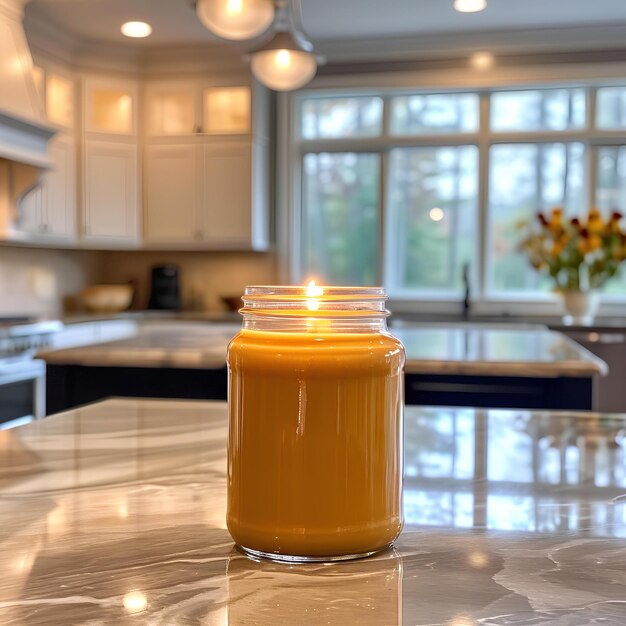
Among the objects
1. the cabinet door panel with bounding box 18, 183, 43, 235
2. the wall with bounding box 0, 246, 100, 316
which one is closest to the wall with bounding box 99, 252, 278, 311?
the wall with bounding box 0, 246, 100, 316

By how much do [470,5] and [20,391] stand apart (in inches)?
120

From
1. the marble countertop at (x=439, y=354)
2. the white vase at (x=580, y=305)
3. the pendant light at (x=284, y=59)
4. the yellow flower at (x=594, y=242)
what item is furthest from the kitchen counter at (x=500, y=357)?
the white vase at (x=580, y=305)

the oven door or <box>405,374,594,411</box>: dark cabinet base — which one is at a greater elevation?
<box>405,374,594,411</box>: dark cabinet base

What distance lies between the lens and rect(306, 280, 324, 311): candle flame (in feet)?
1.97

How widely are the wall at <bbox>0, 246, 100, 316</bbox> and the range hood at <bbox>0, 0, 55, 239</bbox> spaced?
0.69 m

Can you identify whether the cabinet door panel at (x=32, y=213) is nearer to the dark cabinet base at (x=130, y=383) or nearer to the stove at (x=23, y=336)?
the stove at (x=23, y=336)

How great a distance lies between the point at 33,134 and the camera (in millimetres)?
3889

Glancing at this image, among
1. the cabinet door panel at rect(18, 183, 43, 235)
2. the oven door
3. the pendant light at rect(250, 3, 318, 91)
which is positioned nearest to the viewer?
the pendant light at rect(250, 3, 318, 91)

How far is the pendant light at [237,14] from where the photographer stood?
87.4 inches

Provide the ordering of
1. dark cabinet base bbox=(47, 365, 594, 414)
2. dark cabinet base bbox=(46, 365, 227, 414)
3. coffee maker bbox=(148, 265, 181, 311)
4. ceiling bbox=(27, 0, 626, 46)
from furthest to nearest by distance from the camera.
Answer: coffee maker bbox=(148, 265, 181, 311)
ceiling bbox=(27, 0, 626, 46)
dark cabinet base bbox=(46, 365, 227, 414)
dark cabinet base bbox=(47, 365, 594, 414)

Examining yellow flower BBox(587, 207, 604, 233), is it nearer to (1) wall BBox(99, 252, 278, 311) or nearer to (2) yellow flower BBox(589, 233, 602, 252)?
(2) yellow flower BBox(589, 233, 602, 252)

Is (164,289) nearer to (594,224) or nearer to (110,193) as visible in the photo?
(110,193)

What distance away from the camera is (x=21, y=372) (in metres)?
3.58

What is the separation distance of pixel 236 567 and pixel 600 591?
9.9 inches
